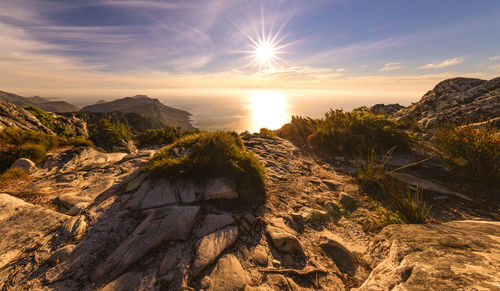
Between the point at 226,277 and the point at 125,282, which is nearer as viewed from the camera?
the point at 125,282

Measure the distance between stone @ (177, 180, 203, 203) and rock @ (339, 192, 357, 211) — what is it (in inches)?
128

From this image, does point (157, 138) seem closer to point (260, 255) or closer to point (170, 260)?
point (170, 260)

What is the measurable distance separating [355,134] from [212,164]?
6489 millimetres

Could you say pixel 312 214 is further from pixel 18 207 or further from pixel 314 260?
pixel 18 207

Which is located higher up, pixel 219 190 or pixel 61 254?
pixel 219 190

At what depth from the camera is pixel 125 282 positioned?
191 cm

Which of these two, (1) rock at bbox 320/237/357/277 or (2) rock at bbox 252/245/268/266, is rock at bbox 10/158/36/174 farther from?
(1) rock at bbox 320/237/357/277

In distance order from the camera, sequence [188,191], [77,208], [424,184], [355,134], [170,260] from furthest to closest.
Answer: [355,134], [424,184], [188,191], [77,208], [170,260]

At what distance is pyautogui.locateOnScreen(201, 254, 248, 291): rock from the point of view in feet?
6.35

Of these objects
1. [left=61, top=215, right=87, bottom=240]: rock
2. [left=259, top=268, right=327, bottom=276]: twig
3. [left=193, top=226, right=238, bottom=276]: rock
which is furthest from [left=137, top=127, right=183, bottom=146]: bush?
[left=259, top=268, right=327, bottom=276]: twig

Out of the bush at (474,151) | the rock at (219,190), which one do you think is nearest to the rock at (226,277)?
the rock at (219,190)

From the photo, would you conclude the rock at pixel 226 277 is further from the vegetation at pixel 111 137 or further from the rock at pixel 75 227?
the vegetation at pixel 111 137

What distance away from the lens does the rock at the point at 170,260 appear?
6.79 ft

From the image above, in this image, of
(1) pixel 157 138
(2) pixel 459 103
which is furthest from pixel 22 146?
(2) pixel 459 103
